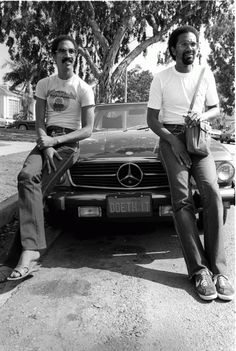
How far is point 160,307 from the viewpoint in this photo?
103 inches

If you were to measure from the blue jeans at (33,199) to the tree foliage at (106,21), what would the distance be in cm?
1450

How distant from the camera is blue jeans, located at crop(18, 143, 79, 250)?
122 inches

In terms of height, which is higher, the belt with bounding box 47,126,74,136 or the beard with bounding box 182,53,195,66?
the beard with bounding box 182,53,195,66

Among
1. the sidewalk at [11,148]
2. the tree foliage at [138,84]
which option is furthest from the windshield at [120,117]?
the tree foliage at [138,84]

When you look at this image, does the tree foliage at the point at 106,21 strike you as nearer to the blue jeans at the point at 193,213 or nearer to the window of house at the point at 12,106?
the blue jeans at the point at 193,213

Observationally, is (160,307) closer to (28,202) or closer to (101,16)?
(28,202)

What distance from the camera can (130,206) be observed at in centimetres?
342

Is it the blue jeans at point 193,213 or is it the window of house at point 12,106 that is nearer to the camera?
the blue jeans at point 193,213

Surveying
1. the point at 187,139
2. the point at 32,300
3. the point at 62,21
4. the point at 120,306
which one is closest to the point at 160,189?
the point at 187,139

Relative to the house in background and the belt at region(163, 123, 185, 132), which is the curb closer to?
the belt at region(163, 123, 185, 132)

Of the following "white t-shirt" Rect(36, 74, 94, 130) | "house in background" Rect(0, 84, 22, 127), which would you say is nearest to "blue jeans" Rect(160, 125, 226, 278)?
"white t-shirt" Rect(36, 74, 94, 130)

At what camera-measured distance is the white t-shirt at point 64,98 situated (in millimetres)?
3611

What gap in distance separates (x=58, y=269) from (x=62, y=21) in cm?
1744

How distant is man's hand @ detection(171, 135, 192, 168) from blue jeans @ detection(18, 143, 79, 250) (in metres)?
1.08
